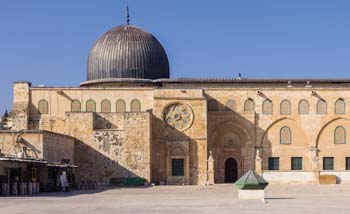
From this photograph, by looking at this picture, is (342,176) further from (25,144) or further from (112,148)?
(25,144)

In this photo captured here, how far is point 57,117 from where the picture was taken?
196 feet

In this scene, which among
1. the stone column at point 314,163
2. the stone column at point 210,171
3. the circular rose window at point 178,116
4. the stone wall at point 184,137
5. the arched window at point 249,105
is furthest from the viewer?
the arched window at point 249,105

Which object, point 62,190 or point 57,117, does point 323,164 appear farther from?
point 62,190

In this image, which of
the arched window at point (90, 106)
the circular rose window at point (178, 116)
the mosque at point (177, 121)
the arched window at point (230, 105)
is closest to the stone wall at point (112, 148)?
the mosque at point (177, 121)

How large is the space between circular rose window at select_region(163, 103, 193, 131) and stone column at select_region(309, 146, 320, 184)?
404 inches

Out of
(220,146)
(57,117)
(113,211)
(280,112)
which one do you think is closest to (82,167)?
(57,117)

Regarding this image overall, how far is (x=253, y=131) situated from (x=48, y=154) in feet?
67.0

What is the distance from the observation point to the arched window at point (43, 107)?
5991cm

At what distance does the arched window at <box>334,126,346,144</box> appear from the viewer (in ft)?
204

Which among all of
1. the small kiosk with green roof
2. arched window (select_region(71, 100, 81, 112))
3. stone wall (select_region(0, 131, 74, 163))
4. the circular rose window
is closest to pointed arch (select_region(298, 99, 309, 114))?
the circular rose window

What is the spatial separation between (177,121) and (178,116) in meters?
0.39

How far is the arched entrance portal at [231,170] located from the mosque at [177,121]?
3.4 inches

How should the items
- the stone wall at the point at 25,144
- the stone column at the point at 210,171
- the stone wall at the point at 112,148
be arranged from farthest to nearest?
1. the stone column at the point at 210,171
2. the stone wall at the point at 112,148
3. the stone wall at the point at 25,144

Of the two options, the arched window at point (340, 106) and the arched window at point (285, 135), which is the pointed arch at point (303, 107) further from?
the arched window at point (340, 106)
